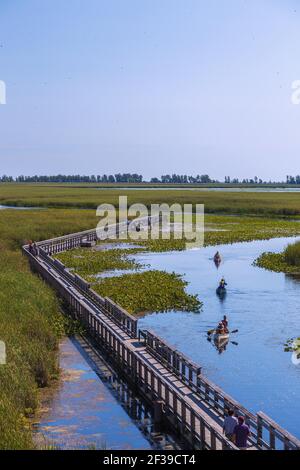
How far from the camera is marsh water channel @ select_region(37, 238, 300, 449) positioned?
20078mm

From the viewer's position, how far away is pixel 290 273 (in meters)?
51.2

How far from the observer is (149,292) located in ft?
134

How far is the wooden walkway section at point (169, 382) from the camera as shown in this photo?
57.1 ft

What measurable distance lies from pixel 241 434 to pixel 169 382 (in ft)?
20.2

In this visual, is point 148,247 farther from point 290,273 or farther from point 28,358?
point 28,358

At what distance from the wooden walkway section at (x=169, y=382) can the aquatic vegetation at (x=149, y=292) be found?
266 centimetres

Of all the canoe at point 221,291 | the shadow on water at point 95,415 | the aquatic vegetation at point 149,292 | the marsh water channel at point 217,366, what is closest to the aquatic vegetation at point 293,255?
the marsh water channel at point 217,366

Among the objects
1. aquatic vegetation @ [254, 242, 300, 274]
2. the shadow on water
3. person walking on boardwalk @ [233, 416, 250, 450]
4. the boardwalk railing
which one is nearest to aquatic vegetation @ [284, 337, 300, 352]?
the boardwalk railing

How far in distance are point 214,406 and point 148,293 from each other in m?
20.4

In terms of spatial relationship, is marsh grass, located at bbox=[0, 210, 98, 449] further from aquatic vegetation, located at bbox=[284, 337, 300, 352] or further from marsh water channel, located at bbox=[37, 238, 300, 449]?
aquatic vegetation, located at bbox=[284, 337, 300, 352]

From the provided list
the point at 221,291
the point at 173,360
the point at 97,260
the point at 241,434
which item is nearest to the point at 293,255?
the point at 221,291

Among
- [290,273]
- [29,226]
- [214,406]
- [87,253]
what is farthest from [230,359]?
[29,226]

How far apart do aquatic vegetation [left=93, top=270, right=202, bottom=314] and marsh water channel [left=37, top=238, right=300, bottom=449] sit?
3.71 ft

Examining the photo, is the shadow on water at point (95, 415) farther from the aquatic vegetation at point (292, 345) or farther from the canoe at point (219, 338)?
the aquatic vegetation at point (292, 345)
